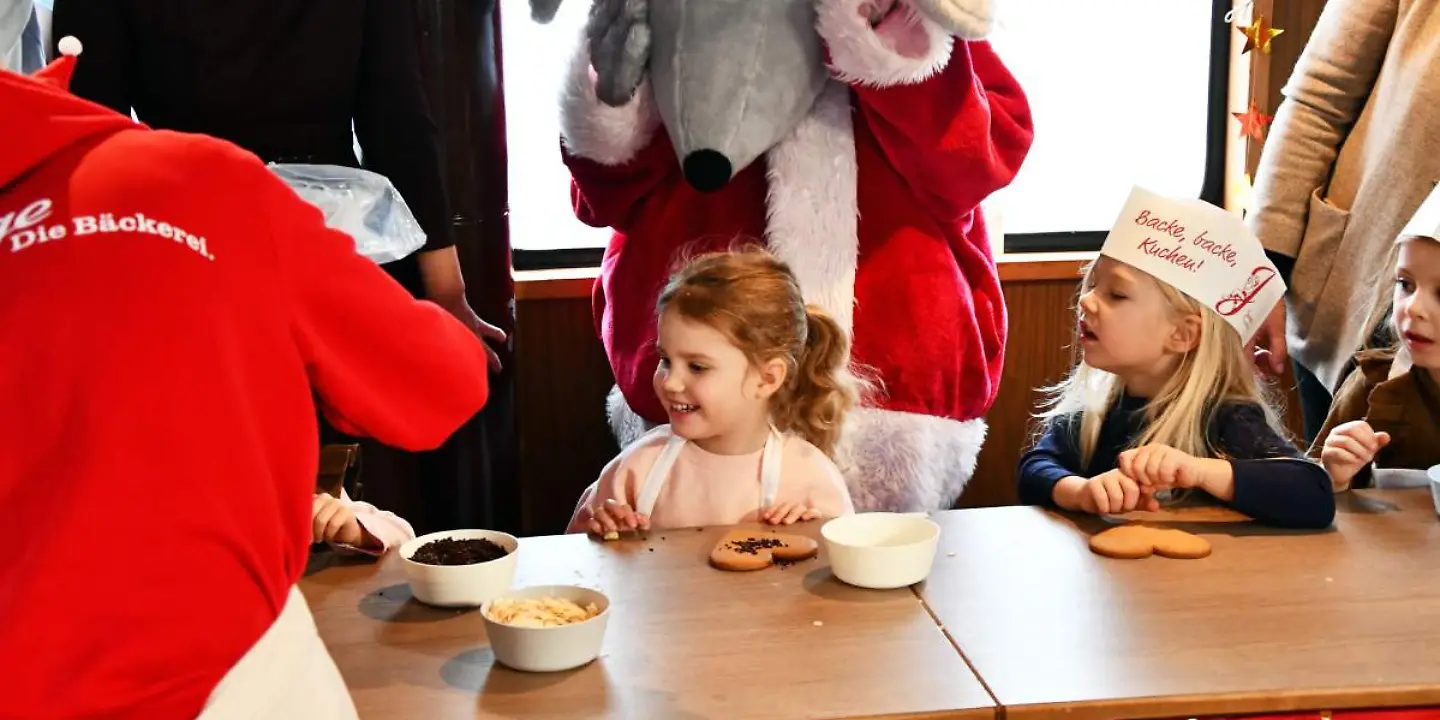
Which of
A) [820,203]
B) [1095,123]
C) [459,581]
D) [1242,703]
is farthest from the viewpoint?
[1095,123]

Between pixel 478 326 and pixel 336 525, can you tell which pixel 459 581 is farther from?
pixel 478 326

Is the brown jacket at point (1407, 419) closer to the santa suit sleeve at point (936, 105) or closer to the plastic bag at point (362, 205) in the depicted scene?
the santa suit sleeve at point (936, 105)

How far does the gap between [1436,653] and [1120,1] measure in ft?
6.85

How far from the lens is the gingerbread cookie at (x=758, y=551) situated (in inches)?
59.4

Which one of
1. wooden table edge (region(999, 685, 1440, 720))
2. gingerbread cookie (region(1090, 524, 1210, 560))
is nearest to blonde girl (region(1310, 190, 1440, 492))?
gingerbread cookie (region(1090, 524, 1210, 560))

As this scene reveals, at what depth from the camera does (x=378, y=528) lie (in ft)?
5.25

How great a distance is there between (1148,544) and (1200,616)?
20 centimetres

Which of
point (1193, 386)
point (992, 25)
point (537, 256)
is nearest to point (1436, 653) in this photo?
point (1193, 386)

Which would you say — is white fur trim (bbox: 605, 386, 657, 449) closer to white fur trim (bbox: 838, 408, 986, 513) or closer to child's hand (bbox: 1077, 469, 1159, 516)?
white fur trim (bbox: 838, 408, 986, 513)

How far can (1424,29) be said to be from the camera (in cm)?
214

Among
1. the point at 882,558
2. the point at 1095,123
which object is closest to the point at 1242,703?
the point at 882,558

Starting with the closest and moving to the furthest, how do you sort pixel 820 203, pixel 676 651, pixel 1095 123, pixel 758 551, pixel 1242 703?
pixel 1242 703 → pixel 676 651 → pixel 758 551 → pixel 820 203 → pixel 1095 123

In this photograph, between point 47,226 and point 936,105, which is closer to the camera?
point 47,226

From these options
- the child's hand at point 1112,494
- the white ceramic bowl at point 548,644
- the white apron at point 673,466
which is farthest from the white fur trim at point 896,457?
the white ceramic bowl at point 548,644
